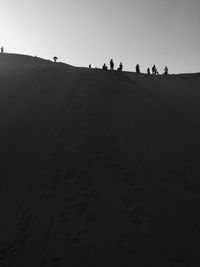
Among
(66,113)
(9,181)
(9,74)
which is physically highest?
(9,74)

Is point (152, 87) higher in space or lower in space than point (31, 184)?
higher

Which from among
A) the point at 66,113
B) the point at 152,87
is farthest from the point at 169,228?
the point at 152,87

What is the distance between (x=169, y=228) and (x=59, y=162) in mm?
4580

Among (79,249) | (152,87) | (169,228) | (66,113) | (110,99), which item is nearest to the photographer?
(79,249)

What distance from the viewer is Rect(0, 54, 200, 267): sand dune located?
7.48 m

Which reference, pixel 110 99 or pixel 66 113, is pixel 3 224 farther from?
pixel 110 99

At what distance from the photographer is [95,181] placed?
31.8 ft

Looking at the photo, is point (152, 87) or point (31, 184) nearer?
point (31, 184)

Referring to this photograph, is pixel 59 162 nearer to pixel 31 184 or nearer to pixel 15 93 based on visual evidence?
pixel 31 184

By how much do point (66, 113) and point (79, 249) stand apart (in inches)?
301

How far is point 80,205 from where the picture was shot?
8.76 meters

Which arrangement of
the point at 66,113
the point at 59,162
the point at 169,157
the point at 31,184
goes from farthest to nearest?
the point at 66,113 → the point at 169,157 → the point at 59,162 → the point at 31,184

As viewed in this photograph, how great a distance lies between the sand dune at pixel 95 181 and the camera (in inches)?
295

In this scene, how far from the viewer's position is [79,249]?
7.39m
